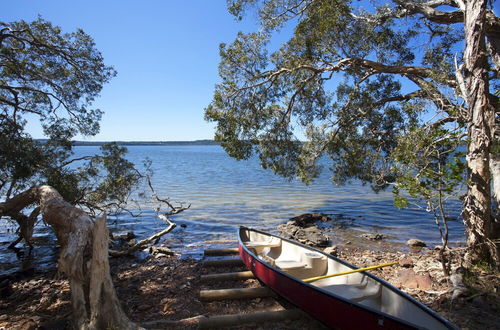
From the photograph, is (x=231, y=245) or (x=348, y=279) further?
(x=231, y=245)

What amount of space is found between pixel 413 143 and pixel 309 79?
5029 mm

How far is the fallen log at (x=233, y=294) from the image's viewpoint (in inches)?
244

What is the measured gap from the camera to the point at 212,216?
16750mm

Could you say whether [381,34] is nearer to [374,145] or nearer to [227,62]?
[374,145]

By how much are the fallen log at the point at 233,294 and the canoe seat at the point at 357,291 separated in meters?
1.40

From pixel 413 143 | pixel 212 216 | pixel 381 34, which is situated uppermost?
pixel 381 34

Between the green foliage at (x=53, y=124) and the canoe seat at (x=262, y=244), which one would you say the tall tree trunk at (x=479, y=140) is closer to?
the canoe seat at (x=262, y=244)

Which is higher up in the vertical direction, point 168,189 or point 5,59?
point 5,59

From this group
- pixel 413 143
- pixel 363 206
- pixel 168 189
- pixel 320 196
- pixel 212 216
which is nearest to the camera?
pixel 413 143

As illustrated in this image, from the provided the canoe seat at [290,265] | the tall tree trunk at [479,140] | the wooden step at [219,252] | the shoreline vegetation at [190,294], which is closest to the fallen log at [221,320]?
the shoreline vegetation at [190,294]

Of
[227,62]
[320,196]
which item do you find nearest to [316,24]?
[227,62]

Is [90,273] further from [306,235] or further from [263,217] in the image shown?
[263,217]

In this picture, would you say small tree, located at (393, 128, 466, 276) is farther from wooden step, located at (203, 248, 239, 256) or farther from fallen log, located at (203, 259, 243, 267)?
wooden step, located at (203, 248, 239, 256)

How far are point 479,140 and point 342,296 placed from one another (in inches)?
172
